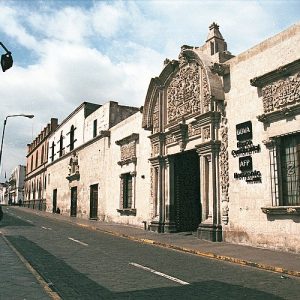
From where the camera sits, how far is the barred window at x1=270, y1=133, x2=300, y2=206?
11880 millimetres

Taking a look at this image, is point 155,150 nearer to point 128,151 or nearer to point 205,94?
point 128,151

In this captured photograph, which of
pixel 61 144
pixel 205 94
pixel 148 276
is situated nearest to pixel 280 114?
pixel 205 94

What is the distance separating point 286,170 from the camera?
12203 millimetres

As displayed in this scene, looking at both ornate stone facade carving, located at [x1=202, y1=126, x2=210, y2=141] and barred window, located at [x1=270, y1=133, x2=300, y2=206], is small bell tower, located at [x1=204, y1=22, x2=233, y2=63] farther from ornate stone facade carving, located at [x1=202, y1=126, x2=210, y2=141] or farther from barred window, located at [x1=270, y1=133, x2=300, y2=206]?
barred window, located at [x1=270, y1=133, x2=300, y2=206]

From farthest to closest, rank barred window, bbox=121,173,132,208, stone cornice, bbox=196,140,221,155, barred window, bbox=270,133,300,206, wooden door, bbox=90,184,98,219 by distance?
1. wooden door, bbox=90,184,98,219
2. barred window, bbox=121,173,132,208
3. stone cornice, bbox=196,140,221,155
4. barred window, bbox=270,133,300,206

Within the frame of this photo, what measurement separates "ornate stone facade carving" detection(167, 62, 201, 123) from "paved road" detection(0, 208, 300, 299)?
7533 millimetres

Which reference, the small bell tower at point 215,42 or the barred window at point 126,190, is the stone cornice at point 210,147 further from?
the barred window at point 126,190

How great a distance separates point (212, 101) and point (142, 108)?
22.1 feet

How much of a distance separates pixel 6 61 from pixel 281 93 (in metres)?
8.46

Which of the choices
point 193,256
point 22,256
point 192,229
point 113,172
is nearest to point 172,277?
point 193,256

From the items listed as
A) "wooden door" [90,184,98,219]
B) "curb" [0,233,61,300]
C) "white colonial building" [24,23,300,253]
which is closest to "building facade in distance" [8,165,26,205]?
"wooden door" [90,184,98,219]

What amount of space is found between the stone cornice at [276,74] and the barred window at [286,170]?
6.57 feet

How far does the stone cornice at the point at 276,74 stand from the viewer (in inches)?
457

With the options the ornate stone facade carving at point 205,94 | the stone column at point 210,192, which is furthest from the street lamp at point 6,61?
the stone column at point 210,192
